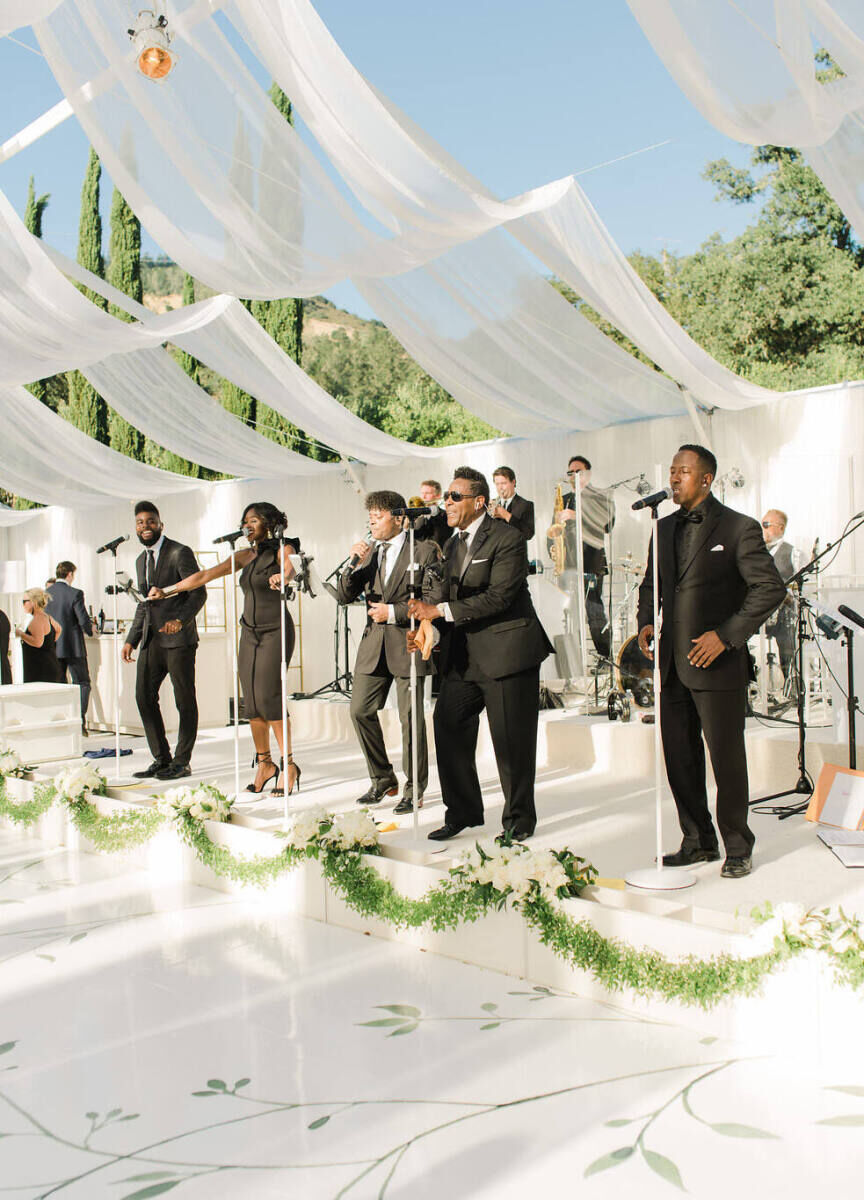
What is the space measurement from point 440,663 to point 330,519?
7281mm

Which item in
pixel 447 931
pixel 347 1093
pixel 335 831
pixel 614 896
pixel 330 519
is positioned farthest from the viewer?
pixel 330 519

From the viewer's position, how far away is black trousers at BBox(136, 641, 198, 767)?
6359 mm

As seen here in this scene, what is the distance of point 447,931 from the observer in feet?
12.0

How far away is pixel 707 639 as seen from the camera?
156 inches

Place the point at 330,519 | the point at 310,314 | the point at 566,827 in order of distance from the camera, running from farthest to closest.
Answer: the point at 310,314 → the point at 330,519 → the point at 566,827

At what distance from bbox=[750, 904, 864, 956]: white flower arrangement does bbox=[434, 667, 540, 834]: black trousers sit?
1782 mm

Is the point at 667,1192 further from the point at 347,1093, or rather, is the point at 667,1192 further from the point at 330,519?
the point at 330,519

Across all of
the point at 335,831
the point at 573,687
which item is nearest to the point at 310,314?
the point at 573,687

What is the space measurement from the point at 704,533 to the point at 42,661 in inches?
247

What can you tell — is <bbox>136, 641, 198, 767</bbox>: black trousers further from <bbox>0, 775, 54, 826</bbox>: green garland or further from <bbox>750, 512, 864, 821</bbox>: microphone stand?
<bbox>750, 512, 864, 821</bbox>: microphone stand

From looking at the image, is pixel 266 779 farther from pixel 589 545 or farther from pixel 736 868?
pixel 589 545

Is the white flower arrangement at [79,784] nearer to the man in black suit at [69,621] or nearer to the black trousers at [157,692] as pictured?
the black trousers at [157,692]

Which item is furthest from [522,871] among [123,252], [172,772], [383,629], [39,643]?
[123,252]

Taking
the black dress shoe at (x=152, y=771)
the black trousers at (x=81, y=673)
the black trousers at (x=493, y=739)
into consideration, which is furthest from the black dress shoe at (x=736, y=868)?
the black trousers at (x=81, y=673)
